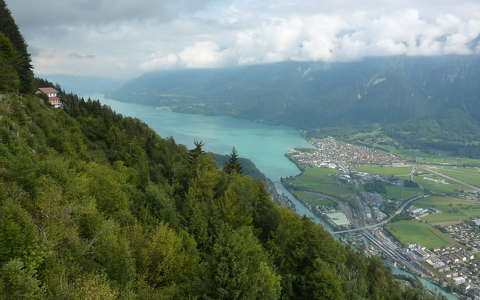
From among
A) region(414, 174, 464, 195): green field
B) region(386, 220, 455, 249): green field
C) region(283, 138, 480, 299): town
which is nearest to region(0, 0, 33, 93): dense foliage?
region(283, 138, 480, 299): town

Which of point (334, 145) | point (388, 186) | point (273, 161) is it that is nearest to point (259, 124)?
point (334, 145)

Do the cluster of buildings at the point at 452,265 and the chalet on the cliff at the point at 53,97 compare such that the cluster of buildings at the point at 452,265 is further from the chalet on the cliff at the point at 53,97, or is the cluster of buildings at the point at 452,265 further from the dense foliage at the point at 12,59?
the chalet on the cliff at the point at 53,97

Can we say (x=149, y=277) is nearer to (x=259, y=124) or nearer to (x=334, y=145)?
(x=334, y=145)

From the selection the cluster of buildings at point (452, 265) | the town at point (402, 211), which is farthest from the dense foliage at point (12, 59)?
the cluster of buildings at point (452, 265)

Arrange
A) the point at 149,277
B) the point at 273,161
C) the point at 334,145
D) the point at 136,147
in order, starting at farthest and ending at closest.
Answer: the point at 334,145
the point at 273,161
the point at 136,147
the point at 149,277

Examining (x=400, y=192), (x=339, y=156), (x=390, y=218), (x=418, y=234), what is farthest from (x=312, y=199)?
(x=339, y=156)

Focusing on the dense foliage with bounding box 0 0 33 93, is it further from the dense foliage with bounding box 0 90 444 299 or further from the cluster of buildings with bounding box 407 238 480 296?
the cluster of buildings with bounding box 407 238 480 296

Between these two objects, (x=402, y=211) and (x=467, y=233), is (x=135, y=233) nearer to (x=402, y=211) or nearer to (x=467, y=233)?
(x=467, y=233)
